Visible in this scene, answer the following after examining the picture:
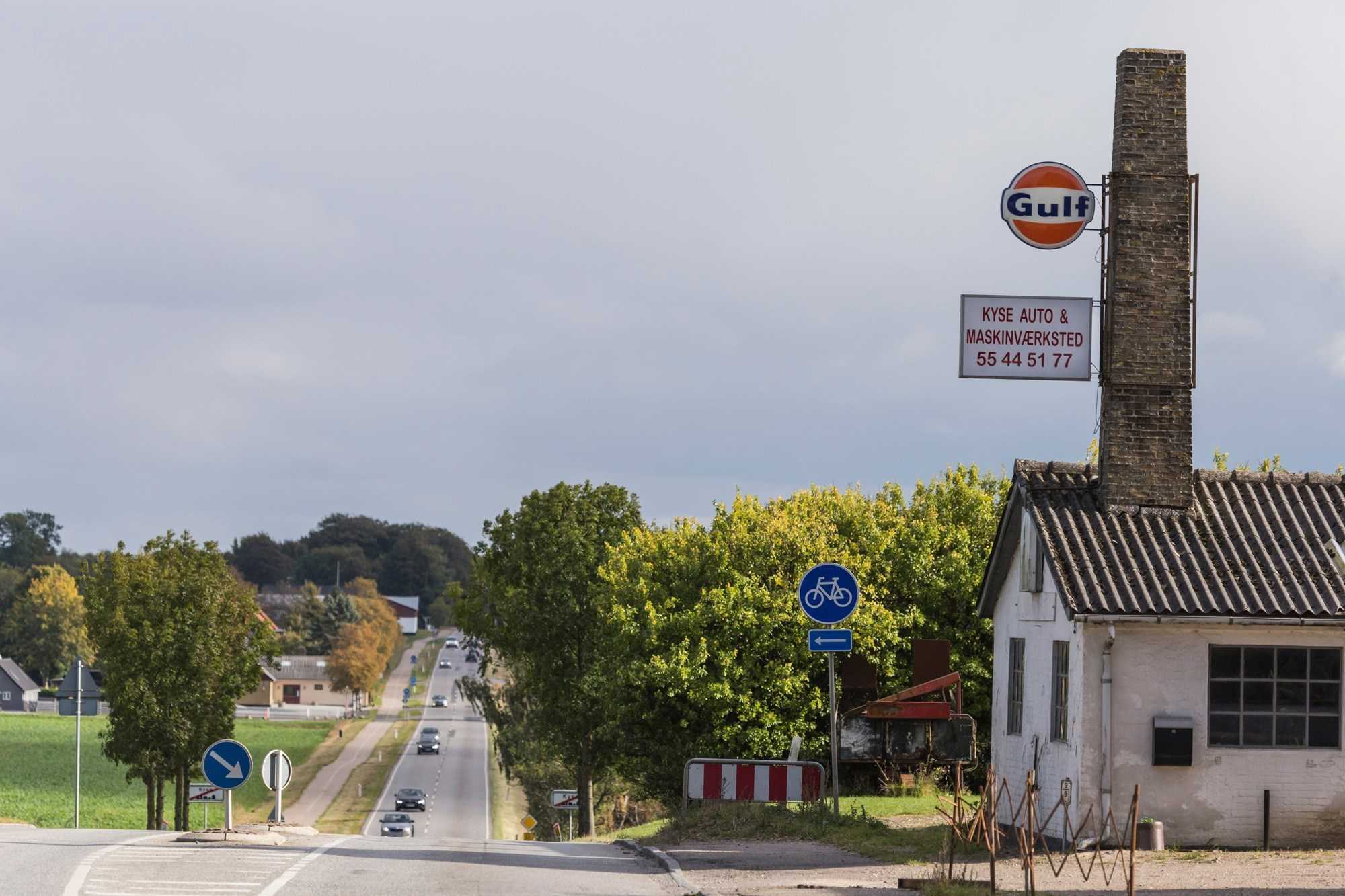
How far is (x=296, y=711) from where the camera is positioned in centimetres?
15212

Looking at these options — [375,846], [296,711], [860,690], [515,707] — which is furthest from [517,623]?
[296,711]

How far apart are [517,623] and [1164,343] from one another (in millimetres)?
38324

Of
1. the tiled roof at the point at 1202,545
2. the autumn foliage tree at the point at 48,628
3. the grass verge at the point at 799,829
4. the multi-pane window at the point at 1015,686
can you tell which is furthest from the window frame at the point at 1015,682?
the autumn foliage tree at the point at 48,628

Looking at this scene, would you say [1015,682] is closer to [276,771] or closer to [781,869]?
[781,869]

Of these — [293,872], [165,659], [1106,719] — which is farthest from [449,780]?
[293,872]

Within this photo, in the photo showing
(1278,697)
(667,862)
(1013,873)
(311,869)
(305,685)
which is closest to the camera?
(311,869)

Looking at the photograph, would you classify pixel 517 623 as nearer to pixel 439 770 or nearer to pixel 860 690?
pixel 860 690

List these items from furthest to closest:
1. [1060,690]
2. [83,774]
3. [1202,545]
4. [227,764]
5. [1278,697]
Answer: [83,774], [227,764], [1060,690], [1202,545], [1278,697]

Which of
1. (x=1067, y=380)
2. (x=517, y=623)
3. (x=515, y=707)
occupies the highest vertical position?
(x=1067, y=380)

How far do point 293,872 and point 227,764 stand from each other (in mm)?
6812

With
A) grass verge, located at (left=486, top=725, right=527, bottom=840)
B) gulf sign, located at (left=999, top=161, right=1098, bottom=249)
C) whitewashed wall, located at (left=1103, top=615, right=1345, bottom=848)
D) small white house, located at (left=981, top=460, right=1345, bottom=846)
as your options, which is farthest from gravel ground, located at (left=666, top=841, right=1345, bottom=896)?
grass verge, located at (left=486, top=725, right=527, bottom=840)

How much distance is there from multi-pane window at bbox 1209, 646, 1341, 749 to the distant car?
43.9 meters

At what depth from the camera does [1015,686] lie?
21875mm

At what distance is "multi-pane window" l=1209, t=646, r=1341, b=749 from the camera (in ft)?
60.9
